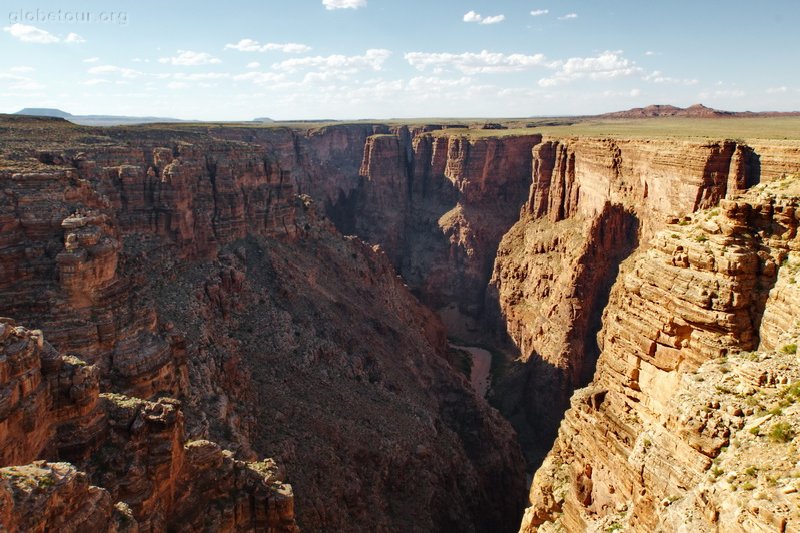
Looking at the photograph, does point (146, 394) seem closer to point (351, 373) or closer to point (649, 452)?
point (351, 373)

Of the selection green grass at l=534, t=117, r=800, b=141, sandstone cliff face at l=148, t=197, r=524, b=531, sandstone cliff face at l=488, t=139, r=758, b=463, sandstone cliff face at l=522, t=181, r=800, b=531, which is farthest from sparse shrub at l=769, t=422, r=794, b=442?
green grass at l=534, t=117, r=800, b=141

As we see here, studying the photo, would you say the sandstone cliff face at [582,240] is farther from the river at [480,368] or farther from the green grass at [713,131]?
the green grass at [713,131]

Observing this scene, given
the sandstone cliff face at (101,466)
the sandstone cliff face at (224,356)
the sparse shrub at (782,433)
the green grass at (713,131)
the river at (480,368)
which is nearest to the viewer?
the sparse shrub at (782,433)

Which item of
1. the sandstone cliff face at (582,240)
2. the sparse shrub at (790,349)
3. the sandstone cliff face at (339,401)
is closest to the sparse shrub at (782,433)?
the sparse shrub at (790,349)

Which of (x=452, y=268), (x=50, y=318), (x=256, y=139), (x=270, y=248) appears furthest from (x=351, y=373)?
(x=256, y=139)

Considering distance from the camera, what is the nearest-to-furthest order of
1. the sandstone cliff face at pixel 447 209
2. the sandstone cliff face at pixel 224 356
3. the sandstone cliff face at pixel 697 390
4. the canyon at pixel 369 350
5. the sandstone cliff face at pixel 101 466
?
the sandstone cliff face at pixel 697 390 < the sandstone cliff face at pixel 101 466 < the canyon at pixel 369 350 < the sandstone cliff face at pixel 224 356 < the sandstone cliff face at pixel 447 209

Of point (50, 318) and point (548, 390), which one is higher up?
point (50, 318)
